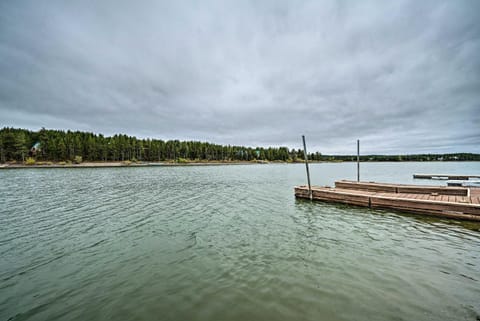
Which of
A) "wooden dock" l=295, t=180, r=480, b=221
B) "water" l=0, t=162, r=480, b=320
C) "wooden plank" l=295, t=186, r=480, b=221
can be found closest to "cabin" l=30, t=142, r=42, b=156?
"water" l=0, t=162, r=480, b=320

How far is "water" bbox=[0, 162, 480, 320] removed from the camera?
4707 millimetres

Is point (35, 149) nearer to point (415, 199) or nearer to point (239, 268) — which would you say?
point (239, 268)

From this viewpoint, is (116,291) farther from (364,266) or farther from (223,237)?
(364,266)

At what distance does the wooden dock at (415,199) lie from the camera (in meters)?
11.7

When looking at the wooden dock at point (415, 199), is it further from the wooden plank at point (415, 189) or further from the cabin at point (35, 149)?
the cabin at point (35, 149)

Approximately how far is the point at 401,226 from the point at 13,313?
14.7 meters

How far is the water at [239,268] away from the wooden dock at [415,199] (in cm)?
97

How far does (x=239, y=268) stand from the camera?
21.6 feet

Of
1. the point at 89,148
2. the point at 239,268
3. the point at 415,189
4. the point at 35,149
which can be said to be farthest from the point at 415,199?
the point at 35,149

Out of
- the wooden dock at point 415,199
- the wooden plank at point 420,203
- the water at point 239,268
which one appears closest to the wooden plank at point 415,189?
the wooden dock at point 415,199

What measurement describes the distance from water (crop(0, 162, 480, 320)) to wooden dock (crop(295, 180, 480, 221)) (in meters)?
0.97

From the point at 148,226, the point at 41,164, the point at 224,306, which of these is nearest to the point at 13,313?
the point at 224,306

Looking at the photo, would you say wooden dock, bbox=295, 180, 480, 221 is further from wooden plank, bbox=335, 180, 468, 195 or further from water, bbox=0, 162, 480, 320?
water, bbox=0, 162, 480, 320

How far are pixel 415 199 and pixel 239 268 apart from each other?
524 inches
